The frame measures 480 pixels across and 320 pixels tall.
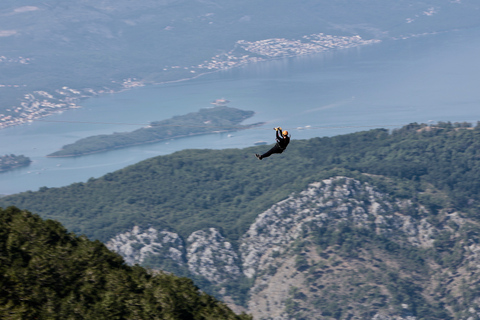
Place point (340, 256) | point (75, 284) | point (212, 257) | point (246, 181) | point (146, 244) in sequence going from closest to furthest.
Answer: point (75, 284) < point (340, 256) < point (212, 257) < point (146, 244) < point (246, 181)

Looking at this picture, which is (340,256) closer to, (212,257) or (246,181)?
(212,257)

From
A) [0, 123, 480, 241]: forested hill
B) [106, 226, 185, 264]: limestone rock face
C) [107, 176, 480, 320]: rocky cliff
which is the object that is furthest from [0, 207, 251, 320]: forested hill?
[0, 123, 480, 241]: forested hill

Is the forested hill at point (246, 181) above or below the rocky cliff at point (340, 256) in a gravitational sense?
above

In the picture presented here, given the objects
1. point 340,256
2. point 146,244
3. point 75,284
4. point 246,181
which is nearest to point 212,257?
point 146,244

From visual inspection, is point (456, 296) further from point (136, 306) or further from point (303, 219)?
point (136, 306)

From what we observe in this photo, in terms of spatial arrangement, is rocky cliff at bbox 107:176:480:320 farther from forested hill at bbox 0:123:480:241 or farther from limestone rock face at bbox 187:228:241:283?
forested hill at bbox 0:123:480:241

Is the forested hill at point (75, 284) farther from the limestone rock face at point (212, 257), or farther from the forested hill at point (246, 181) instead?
the forested hill at point (246, 181)

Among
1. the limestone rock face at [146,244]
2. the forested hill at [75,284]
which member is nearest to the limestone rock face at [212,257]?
the limestone rock face at [146,244]
